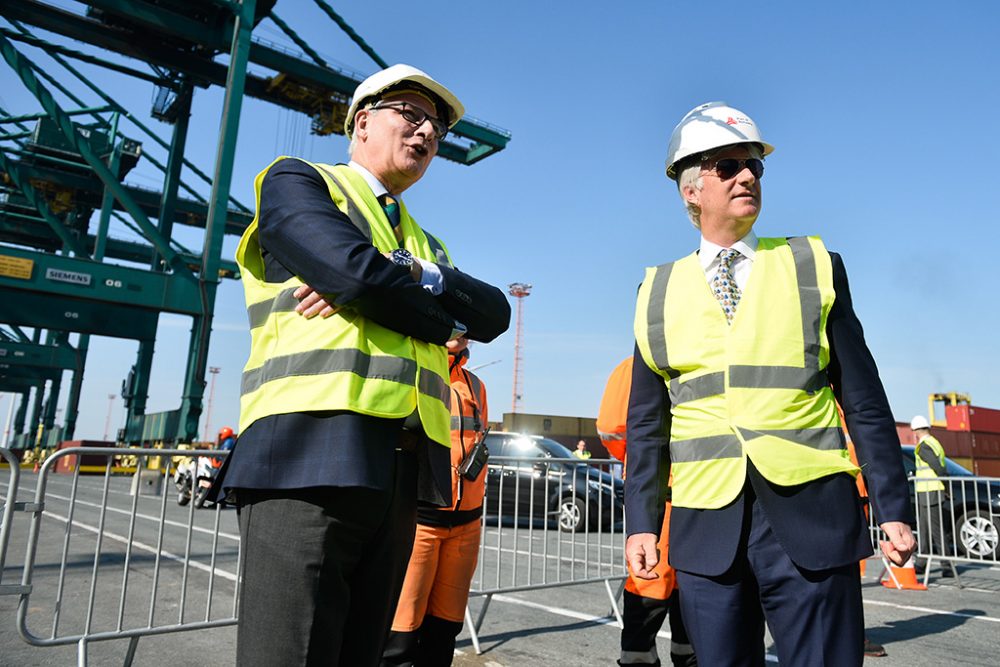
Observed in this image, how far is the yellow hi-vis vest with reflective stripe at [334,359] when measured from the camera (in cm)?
137

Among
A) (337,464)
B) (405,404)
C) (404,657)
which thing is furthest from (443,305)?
(404,657)

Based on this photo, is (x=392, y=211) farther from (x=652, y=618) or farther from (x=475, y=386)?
(x=652, y=618)

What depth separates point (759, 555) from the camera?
5.18 ft

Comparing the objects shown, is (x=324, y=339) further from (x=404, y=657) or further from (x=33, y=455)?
(x=33, y=455)

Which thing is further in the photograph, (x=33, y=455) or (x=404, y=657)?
(x=33, y=455)

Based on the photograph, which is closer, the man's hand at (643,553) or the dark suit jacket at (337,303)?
the dark suit jacket at (337,303)

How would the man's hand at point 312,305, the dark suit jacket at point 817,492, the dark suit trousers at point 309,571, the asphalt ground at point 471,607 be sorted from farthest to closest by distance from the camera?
the asphalt ground at point 471,607 < the dark suit jacket at point 817,492 < the man's hand at point 312,305 < the dark suit trousers at point 309,571

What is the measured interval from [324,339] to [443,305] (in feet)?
1.06

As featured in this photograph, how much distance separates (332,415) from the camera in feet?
4.46

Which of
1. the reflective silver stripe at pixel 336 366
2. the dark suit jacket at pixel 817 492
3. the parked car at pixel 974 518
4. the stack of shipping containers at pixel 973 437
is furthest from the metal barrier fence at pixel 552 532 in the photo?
the stack of shipping containers at pixel 973 437

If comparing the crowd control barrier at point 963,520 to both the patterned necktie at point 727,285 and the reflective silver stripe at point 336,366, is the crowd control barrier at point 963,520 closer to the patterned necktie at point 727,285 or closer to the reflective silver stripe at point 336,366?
the patterned necktie at point 727,285

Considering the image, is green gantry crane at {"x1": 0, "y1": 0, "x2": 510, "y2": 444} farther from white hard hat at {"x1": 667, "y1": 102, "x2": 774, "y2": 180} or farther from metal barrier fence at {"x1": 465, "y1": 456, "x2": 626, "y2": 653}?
white hard hat at {"x1": 667, "y1": 102, "x2": 774, "y2": 180}

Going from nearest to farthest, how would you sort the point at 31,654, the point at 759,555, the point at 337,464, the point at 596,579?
1. the point at 337,464
2. the point at 759,555
3. the point at 31,654
4. the point at 596,579

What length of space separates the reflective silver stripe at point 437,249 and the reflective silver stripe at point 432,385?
15.1 inches
